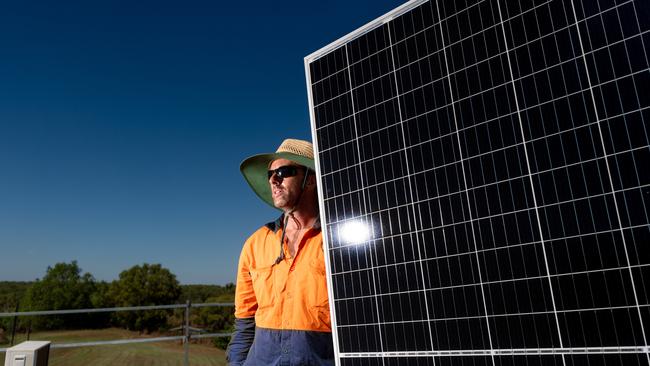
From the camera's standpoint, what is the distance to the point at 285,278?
4.54 meters

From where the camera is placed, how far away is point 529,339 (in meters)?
3.35

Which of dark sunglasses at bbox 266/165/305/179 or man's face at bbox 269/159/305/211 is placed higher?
dark sunglasses at bbox 266/165/305/179

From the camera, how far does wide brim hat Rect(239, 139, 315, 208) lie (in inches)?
201

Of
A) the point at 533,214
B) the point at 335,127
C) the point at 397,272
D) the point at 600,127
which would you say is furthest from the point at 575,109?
the point at 335,127

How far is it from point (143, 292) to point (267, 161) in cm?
6765

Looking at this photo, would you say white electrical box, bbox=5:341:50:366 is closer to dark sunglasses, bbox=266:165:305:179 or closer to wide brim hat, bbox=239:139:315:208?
wide brim hat, bbox=239:139:315:208

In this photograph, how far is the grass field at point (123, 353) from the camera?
16784 millimetres

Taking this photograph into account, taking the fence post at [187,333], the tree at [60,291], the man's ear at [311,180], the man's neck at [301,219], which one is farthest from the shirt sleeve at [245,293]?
the tree at [60,291]

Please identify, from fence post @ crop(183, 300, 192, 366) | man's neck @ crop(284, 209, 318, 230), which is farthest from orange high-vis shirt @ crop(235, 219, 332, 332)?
fence post @ crop(183, 300, 192, 366)

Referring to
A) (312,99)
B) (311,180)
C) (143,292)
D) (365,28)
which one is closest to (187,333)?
(311,180)

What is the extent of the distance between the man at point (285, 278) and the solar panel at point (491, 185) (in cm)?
23

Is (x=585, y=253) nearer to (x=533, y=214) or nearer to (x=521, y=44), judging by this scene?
(x=533, y=214)

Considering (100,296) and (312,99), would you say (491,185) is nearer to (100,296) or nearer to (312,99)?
(312,99)

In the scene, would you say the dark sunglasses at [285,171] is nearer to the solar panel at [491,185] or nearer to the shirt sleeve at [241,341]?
the solar panel at [491,185]
